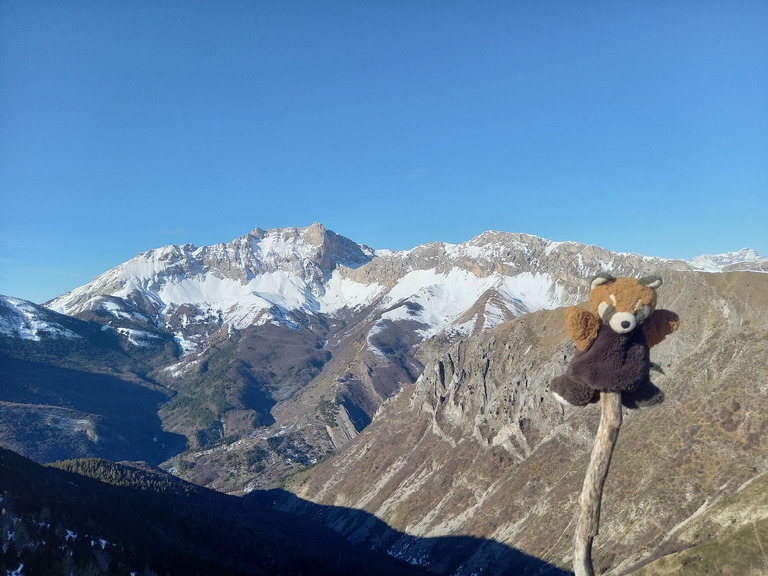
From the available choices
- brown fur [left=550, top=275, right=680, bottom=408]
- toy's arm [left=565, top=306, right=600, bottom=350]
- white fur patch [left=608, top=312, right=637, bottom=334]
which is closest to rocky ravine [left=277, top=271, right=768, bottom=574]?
brown fur [left=550, top=275, right=680, bottom=408]

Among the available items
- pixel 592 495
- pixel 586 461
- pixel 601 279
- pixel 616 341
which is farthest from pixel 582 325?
pixel 586 461

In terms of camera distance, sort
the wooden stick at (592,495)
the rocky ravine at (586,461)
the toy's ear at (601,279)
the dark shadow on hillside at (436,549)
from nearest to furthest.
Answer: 1. the wooden stick at (592,495)
2. the toy's ear at (601,279)
3. the rocky ravine at (586,461)
4. the dark shadow on hillside at (436,549)

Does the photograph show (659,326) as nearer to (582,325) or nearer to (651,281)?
(651,281)

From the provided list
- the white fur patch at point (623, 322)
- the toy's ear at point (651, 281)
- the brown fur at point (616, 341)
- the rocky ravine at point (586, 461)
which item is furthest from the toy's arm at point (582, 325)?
the rocky ravine at point (586, 461)

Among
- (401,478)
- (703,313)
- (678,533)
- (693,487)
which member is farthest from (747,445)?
(401,478)

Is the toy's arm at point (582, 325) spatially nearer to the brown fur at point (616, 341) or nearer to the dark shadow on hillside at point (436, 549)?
the brown fur at point (616, 341)
